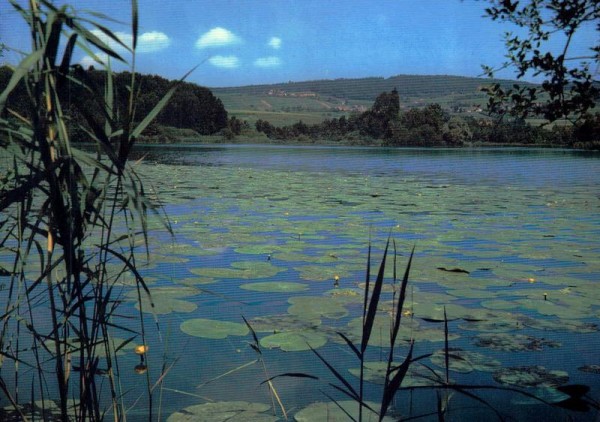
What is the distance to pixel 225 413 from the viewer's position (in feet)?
5.09

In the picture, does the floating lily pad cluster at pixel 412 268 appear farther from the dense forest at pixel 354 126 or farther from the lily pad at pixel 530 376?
the dense forest at pixel 354 126

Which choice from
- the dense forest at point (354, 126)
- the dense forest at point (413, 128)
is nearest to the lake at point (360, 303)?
the dense forest at point (354, 126)

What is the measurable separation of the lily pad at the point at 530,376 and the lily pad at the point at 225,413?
0.71m

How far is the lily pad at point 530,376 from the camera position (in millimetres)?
1812

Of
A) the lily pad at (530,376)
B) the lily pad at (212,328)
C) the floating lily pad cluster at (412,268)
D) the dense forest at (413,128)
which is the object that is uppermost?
the dense forest at (413,128)

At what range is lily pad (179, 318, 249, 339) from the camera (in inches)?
83.4

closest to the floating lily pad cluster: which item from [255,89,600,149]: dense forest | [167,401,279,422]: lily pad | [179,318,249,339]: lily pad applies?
[179,318,249,339]: lily pad

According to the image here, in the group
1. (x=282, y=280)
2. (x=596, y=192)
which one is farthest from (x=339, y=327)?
(x=596, y=192)

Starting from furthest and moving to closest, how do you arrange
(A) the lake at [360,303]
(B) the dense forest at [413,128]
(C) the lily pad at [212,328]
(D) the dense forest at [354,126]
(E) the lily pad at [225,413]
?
(B) the dense forest at [413,128]
(D) the dense forest at [354,126]
(C) the lily pad at [212,328]
(A) the lake at [360,303]
(E) the lily pad at [225,413]

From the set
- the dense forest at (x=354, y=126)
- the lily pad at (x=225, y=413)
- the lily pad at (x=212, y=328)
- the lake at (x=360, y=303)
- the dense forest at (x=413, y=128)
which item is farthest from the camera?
the dense forest at (x=413, y=128)

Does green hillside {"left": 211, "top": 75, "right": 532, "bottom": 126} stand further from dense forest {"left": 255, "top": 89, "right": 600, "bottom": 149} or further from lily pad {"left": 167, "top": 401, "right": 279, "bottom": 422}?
lily pad {"left": 167, "top": 401, "right": 279, "bottom": 422}

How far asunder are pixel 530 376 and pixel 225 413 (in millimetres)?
906

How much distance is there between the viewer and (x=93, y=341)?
1.19 metres

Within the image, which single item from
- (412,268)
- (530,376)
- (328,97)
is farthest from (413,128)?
(530,376)
